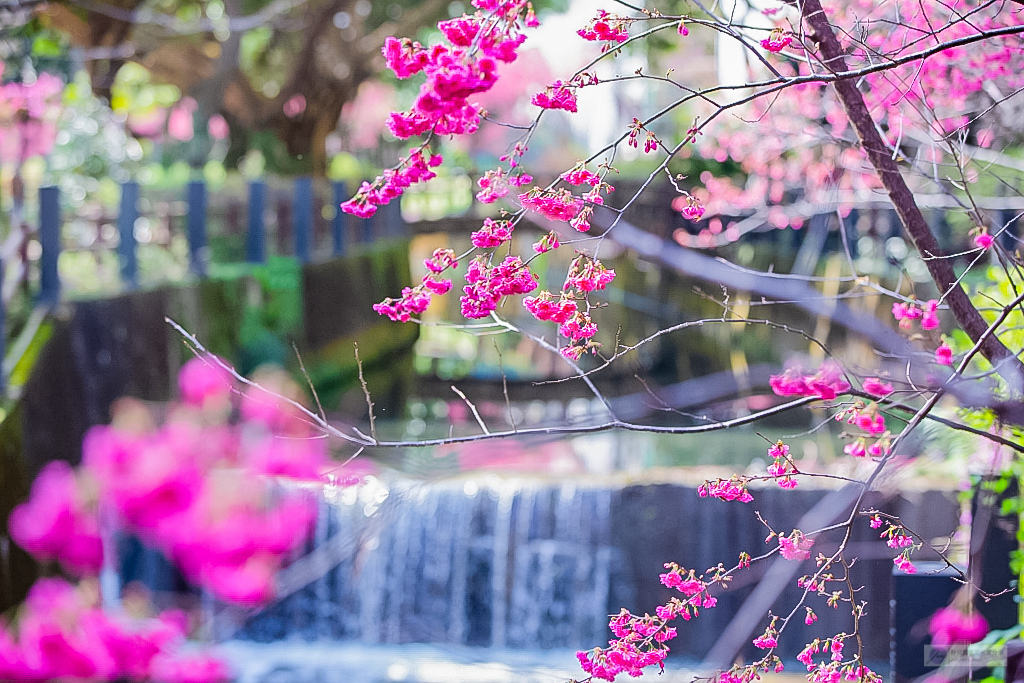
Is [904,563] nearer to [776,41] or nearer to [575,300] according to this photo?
[575,300]

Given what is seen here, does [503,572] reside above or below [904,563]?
below

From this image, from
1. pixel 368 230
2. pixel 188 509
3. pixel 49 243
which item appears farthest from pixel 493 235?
pixel 368 230

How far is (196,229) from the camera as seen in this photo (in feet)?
24.6

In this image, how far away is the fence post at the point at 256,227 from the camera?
8812mm

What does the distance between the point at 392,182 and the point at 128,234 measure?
503 cm


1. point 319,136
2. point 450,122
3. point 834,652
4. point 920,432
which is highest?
point 319,136

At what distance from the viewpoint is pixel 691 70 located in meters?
18.8

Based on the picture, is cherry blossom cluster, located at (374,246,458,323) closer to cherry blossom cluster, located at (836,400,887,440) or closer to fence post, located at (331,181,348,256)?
cherry blossom cluster, located at (836,400,887,440)

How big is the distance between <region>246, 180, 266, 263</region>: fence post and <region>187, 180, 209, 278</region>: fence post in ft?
3.89

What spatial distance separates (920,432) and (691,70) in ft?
55.1

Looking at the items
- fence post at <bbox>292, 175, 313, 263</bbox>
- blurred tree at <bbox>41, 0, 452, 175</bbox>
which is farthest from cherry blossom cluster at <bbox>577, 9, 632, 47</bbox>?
fence post at <bbox>292, 175, 313, 263</bbox>

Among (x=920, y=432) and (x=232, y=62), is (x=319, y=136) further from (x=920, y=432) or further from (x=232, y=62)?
(x=920, y=432)

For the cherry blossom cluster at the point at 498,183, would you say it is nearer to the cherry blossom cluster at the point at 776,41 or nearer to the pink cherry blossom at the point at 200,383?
the cherry blossom cluster at the point at 776,41

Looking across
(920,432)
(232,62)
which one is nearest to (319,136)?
(232,62)
